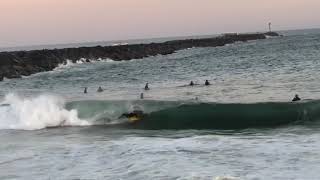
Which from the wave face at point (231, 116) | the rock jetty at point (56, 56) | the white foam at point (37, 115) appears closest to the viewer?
the wave face at point (231, 116)

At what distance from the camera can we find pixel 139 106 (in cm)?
2409

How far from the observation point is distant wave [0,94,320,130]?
19.8 m

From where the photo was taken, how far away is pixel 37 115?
22531 millimetres

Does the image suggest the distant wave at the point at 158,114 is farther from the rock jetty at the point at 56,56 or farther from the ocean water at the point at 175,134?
the rock jetty at the point at 56,56

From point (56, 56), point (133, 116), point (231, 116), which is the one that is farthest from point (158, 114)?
point (56, 56)

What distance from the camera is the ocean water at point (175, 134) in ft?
39.3

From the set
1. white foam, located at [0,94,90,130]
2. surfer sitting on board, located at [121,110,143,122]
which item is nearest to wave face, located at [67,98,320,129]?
surfer sitting on board, located at [121,110,143,122]

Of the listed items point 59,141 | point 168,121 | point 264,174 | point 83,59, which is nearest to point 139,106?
point 168,121

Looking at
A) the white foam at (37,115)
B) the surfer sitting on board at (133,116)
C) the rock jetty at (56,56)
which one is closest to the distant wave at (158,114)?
the white foam at (37,115)

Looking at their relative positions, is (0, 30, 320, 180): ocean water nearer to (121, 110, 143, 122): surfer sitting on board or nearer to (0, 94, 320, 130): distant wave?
(0, 94, 320, 130): distant wave

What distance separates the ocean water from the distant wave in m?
0.04

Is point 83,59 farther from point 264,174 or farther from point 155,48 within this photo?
point 264,174

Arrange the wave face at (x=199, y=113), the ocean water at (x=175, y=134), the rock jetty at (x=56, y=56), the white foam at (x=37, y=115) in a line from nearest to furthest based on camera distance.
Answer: the ocean water at (x=175, y=134)
the wave face at (x=199, y=113)
the white foam at (x=37, y=115)
the rock jetty at (x=56, y=56)

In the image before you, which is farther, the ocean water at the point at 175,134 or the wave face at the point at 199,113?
the wave face at the point at 199,113
